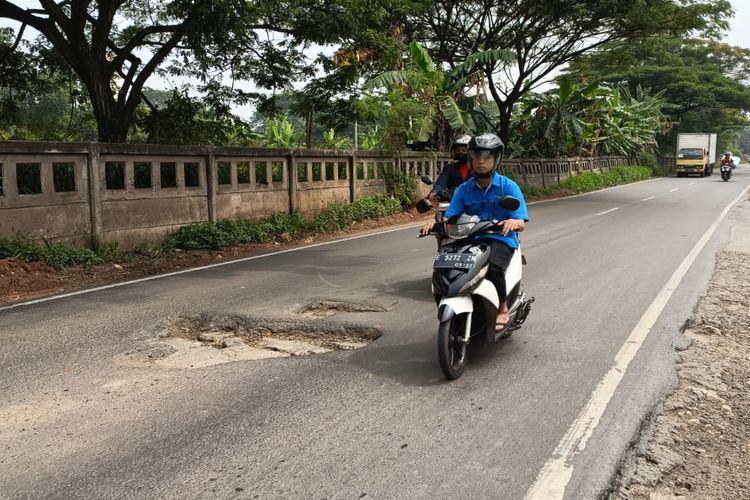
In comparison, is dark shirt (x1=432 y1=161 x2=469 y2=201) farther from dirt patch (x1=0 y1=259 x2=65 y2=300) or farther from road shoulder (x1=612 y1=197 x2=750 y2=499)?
dirt patch (x1=0 y1=259 x2=65 y2=300)

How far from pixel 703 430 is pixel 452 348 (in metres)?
1.63

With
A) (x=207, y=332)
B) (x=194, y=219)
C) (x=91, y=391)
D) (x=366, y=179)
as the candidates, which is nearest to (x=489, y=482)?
(x=91, y=391)

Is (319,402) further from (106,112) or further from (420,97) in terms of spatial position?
(420,97)

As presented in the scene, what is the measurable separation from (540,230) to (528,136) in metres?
17.3

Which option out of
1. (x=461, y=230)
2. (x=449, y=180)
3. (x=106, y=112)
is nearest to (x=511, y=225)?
(x=461, y=230)

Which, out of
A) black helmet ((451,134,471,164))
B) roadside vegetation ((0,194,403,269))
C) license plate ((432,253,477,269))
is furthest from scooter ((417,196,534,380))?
roadside vegetation ((0,194,403,269))

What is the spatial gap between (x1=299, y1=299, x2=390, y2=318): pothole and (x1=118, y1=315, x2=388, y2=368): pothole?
0.36 metres

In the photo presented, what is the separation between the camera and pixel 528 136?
96.6 feet

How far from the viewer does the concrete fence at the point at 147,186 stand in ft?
28.0

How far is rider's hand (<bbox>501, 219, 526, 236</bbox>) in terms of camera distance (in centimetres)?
454

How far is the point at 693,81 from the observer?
49.6 metres

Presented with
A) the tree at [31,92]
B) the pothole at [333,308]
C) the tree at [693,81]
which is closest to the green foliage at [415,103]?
the tree at [31,92]

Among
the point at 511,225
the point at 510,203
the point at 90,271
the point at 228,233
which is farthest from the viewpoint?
the point at 228,233

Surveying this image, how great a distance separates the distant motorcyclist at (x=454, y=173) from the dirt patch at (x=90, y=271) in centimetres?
427
